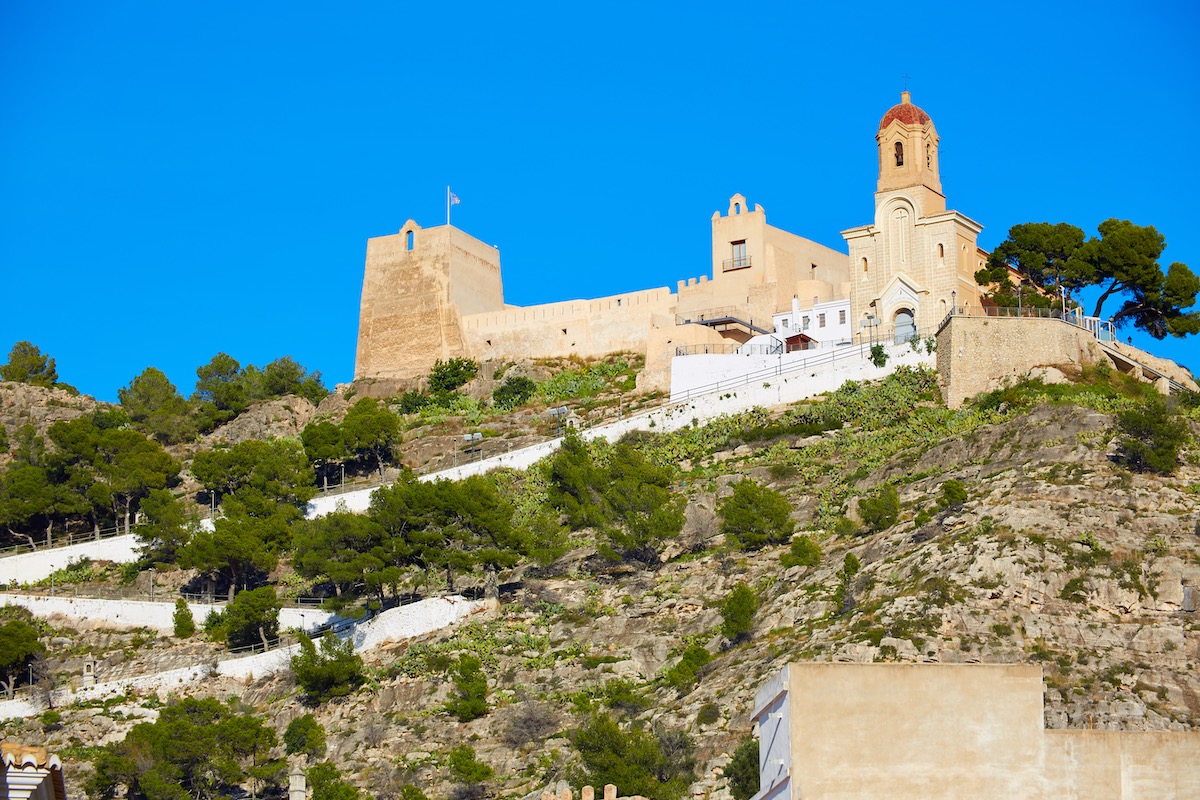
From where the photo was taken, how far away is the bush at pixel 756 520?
160 ft

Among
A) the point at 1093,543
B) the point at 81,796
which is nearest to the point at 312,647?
the point at 81,796

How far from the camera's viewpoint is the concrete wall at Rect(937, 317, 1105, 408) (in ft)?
178

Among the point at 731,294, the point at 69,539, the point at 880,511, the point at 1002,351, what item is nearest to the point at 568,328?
the point at 731,294

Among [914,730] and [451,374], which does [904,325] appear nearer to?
[451,374]

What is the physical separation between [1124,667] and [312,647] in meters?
20.0

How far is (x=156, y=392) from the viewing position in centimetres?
7594

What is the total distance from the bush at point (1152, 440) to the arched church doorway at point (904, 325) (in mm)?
12600

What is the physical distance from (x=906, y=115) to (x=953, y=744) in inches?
1553

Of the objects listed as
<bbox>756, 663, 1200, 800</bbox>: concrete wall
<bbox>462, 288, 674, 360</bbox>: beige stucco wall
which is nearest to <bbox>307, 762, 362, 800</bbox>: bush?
<bbox>756, 663, 1200, 800</bbox>: concrete wall

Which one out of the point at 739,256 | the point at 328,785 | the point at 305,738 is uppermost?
the point at 739,256

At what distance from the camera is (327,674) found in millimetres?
46812

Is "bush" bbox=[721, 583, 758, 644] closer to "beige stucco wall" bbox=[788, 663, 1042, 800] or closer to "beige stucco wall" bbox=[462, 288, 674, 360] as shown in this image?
"beige stucco wall" bbox=[788, 663, 1042, 800]

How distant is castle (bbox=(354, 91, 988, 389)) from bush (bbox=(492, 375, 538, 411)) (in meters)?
3.27

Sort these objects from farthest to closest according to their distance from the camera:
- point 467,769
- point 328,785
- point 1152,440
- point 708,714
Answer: point 1152,440
point 328,785
point 467,769
point 708,714
